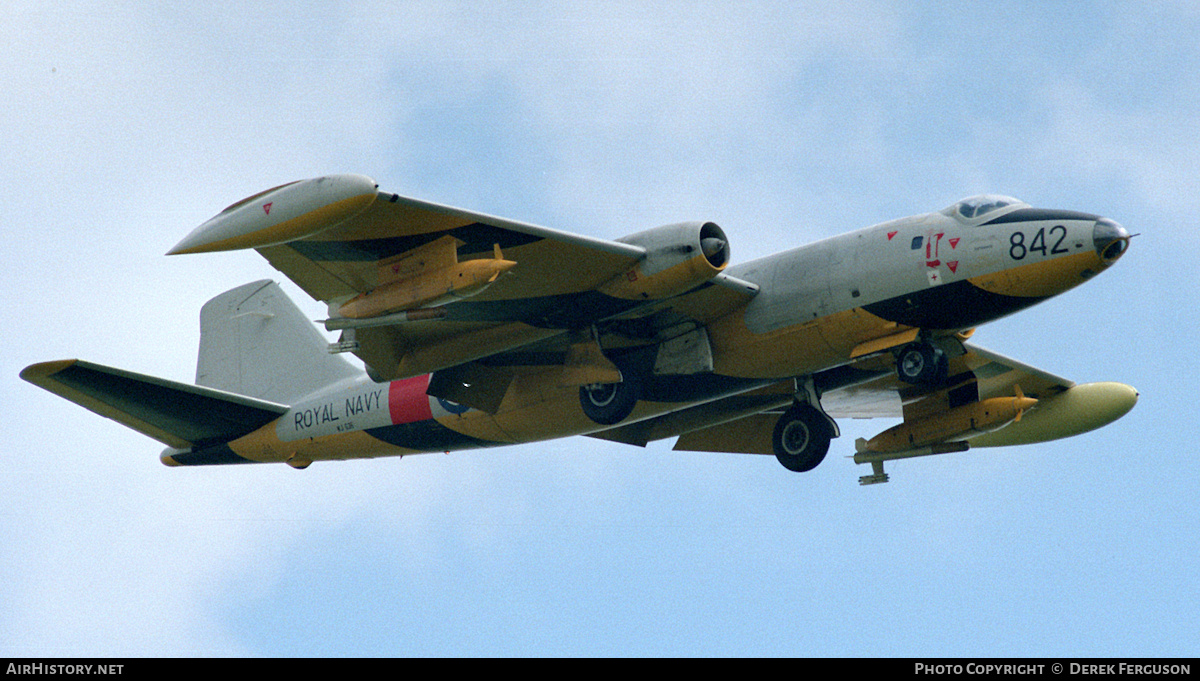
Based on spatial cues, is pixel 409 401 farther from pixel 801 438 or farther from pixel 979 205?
pixel 979 205

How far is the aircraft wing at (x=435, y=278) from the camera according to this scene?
16000 mm

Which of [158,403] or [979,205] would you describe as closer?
[979,205]

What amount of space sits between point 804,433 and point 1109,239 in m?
6.15

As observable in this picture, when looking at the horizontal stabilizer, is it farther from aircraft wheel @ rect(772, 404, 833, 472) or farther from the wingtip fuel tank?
aircraft wheel @ rect(772, 404, 833, 472)

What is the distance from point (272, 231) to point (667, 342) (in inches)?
283

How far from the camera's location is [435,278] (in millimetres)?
17672

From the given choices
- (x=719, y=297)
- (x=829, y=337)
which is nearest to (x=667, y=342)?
(x=719, y=297)

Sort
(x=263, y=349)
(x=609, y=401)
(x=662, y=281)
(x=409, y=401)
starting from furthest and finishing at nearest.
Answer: (x=263, y=349) < (x=409, y=401) < (x=609, y=401) < (x=662, y=281)

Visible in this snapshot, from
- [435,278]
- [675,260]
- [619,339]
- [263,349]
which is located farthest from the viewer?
[263,349]

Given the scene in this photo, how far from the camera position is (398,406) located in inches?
926

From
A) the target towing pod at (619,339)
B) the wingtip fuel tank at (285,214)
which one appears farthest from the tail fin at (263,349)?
the wingtip fuel tank at (285,214)

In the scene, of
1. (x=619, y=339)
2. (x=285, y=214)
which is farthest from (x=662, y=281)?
(x=285, y=214)

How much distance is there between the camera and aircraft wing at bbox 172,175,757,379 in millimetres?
16000
